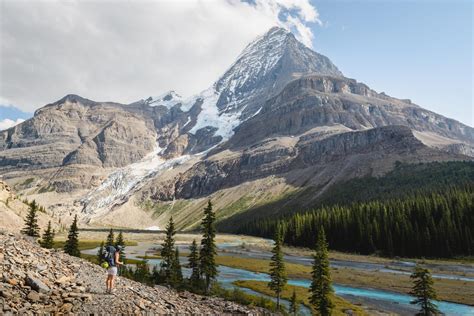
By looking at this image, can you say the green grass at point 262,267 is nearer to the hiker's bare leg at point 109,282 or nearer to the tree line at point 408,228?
the tree line at point 408,228

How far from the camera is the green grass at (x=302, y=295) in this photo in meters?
55.8

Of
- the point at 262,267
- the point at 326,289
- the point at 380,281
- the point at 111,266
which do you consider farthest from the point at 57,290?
the point at 262,267

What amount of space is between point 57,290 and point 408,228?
5101 inches

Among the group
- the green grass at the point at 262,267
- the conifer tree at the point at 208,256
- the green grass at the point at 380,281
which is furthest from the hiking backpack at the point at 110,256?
the green grass at the point at 262,267

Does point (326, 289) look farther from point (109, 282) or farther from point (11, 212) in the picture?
point (11, 212)

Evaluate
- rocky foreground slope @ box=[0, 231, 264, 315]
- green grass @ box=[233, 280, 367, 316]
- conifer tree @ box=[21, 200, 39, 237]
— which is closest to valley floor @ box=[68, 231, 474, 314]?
green grass @ box=[233, 280, 367, 316]

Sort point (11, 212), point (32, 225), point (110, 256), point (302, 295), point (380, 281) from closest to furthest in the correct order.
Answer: point (110, 256) < point (302, 295) < point (380, 281) < point (32, 225) < point (11, 212)

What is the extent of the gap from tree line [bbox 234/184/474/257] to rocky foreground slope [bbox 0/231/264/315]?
384 feet

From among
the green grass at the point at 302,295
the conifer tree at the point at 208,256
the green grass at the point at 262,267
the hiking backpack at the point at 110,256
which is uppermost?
the hiking backpack at the point at 110,256

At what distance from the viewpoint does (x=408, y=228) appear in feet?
422

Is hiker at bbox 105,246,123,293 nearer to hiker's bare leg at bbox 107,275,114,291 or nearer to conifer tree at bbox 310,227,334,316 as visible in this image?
hiker's bare leg at bbox 107,275,114,291

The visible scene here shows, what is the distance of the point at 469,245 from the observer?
118m

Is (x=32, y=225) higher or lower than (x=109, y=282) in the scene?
lower

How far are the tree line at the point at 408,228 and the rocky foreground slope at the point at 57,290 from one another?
117019 mm
